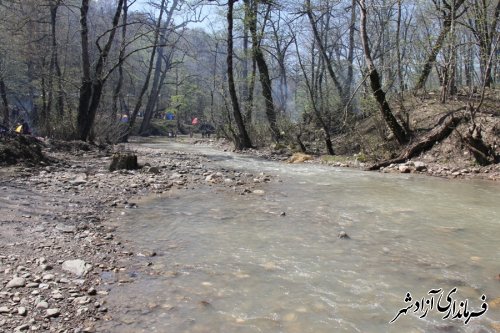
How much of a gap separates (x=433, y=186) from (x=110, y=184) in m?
6.97

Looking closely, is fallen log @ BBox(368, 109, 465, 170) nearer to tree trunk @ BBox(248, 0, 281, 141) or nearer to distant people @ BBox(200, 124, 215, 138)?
tree trunk @ BBox(248, 0, 281, 141)

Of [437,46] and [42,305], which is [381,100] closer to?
[437,46]

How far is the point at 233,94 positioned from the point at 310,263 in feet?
47.5

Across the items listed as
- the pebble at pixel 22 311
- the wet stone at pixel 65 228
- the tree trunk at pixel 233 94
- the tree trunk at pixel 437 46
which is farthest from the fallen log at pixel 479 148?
the pebble at pixel 22 311

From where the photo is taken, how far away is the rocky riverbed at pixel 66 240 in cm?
342

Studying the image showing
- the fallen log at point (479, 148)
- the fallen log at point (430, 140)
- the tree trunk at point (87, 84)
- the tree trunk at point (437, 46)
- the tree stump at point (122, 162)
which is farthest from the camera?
the tree trunk at point (87, 84)

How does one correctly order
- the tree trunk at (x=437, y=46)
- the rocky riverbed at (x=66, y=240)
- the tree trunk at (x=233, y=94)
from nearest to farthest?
1. the rocky riverbed at (x=66, y=240)
2. the tree trunk at (x=437, y=46)
3. the tree trunk at (x=233, y=94)

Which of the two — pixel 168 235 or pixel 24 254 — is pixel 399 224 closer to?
pixel 168 235

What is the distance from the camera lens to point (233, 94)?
18.4 meters

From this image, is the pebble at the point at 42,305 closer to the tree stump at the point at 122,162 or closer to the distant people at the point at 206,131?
the tree stump at the point at 122,162

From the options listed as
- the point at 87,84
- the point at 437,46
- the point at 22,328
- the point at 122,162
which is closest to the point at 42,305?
the point at 22,328

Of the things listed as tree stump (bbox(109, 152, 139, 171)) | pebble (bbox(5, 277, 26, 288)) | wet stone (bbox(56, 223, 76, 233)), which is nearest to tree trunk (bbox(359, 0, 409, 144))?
tree stump (bbox(109, 152, 139, 171))

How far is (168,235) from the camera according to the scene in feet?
18.4

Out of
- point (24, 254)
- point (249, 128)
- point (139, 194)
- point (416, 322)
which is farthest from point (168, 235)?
point (249, 128)
